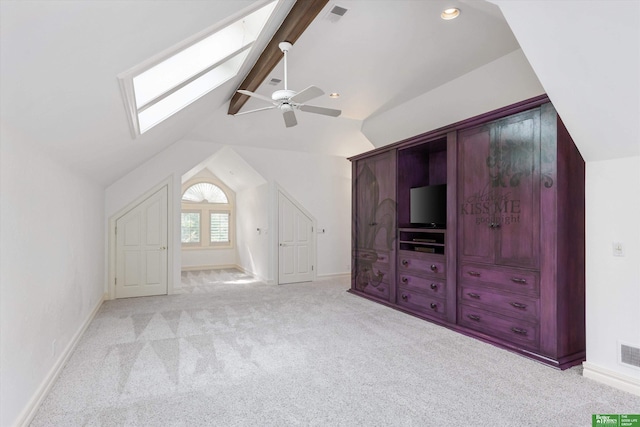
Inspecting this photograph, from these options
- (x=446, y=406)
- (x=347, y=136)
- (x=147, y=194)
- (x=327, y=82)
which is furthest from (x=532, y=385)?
(x=147, y=194)

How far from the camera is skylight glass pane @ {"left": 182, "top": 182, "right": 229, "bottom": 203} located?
886cm

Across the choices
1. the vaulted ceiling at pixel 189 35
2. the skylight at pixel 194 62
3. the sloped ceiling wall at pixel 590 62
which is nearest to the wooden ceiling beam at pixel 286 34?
the vaulted ceiling at pixel 189 35

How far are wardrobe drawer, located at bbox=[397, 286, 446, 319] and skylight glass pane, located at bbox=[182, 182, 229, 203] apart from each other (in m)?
6.09

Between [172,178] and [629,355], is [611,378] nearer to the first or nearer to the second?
[629,355]

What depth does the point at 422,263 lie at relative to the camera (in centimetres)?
431

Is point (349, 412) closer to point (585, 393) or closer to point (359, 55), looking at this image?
point (585, 393)

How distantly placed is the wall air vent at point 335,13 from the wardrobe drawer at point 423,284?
121 inches

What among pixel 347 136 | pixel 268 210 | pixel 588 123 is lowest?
pixel 268 210

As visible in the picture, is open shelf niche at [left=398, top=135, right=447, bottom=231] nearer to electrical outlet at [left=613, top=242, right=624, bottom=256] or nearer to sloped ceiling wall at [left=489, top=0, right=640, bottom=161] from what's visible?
sloped ceiling wall at [left=489, top=0, right=640, bottom=161]

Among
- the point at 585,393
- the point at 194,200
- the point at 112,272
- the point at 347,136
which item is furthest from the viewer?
the point at 194,200

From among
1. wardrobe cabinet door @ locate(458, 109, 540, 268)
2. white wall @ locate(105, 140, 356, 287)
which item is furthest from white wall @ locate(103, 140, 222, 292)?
wardrobe cabinet door @ locate(458, 109, 540, 268)

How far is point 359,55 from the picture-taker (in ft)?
12.2

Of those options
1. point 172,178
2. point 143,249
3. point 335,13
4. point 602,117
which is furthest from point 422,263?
point 143,249

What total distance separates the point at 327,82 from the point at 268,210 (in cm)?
314
